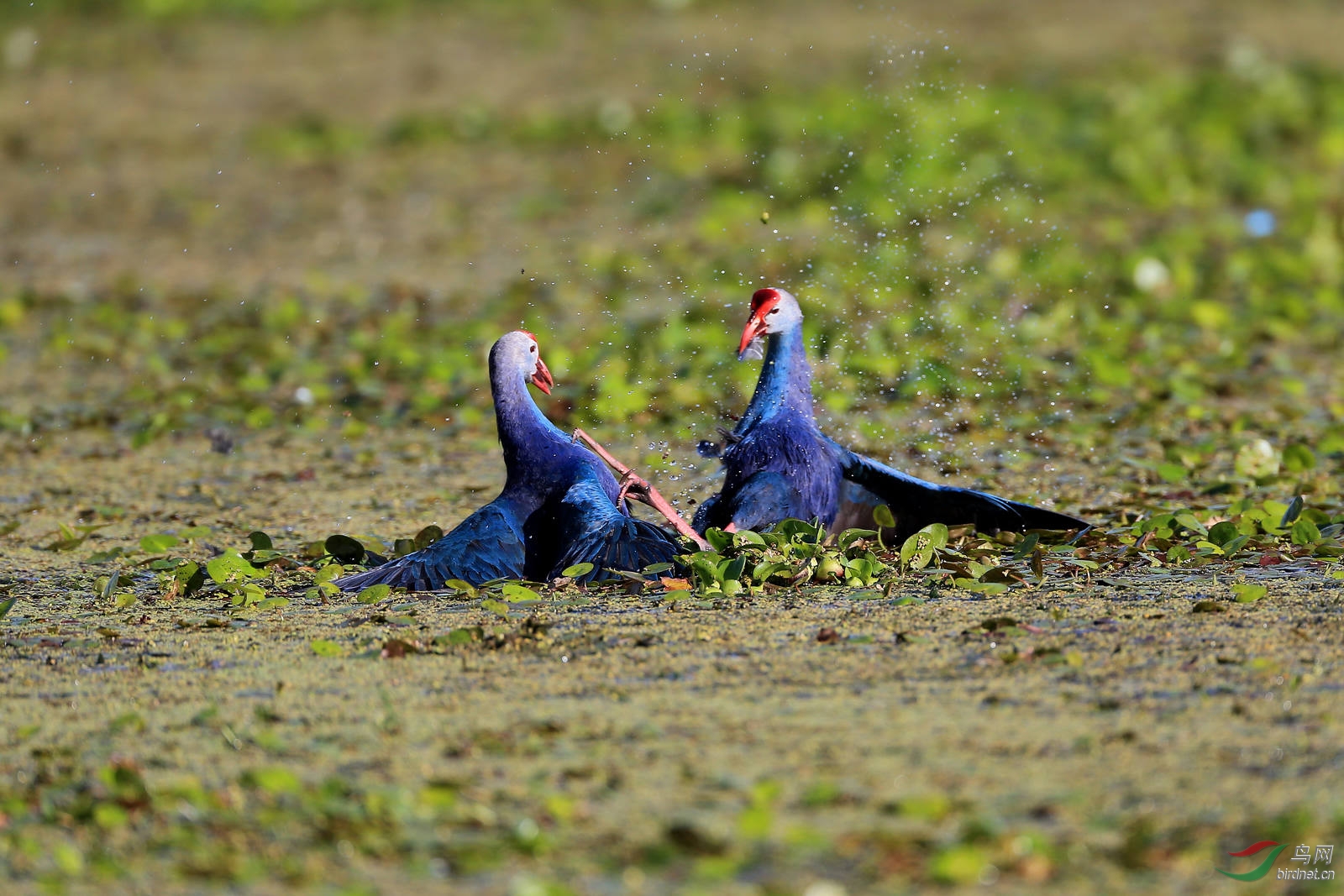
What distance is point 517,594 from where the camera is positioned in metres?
5.11

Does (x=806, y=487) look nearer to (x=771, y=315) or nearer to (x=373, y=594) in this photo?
(x=771, y=315)

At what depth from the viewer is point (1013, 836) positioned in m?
3.10

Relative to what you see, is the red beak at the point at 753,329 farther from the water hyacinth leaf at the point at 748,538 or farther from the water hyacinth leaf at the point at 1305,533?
the water hyacinth leaf at the point at 1305,533

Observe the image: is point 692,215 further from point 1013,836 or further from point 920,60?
point 1013,836

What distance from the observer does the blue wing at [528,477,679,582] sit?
5.28 metres

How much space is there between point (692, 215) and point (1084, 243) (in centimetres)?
263

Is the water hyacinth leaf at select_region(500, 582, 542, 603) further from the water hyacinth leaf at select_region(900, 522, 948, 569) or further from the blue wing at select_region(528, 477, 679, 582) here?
the water hyacinth leaf at select_region(900, 522, 948, 569)

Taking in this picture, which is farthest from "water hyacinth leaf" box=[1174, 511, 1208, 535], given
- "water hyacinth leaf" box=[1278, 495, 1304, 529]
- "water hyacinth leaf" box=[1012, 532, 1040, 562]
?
"water hyacinth leaf" box=[1012, 532, 1040, 562]

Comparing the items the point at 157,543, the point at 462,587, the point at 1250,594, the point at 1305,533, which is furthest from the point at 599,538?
the point at 1305,533

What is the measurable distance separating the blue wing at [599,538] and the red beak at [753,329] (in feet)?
2.39

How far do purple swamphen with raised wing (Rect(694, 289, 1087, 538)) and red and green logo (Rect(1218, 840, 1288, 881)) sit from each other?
249cm

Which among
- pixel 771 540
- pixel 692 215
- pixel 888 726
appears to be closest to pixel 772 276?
pixel 692 215

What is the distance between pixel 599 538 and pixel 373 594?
71cm

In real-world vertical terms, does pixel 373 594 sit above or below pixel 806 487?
below
